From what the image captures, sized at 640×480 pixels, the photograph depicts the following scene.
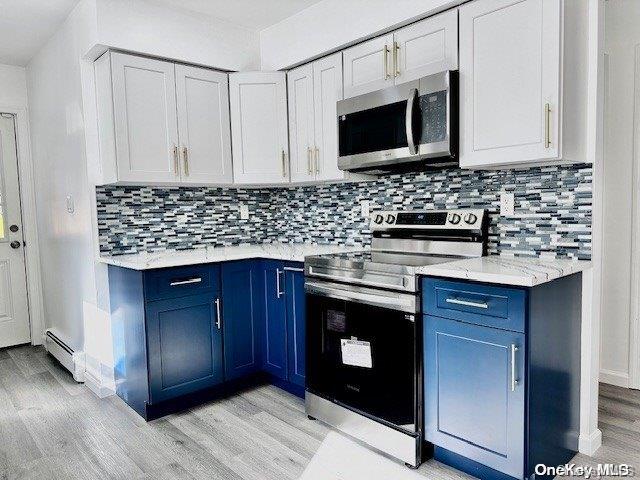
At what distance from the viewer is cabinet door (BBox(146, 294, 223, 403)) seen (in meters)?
2.60

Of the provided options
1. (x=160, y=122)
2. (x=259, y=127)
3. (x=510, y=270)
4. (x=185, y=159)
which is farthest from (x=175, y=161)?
(x=510, y=270)

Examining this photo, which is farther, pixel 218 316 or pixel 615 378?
pixel 615 378

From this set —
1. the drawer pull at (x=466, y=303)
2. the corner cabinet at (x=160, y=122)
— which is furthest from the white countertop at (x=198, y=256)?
the drawer pull at (x=466, y=303)

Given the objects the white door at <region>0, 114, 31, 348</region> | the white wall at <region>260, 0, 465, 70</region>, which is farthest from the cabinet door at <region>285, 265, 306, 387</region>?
the white door at <region>0, 114, 31, 348</region>

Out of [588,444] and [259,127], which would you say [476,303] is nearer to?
[588,444]

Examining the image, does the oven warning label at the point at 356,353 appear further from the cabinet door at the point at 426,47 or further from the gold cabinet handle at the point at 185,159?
the gold cabinet handle at the point at 185,159

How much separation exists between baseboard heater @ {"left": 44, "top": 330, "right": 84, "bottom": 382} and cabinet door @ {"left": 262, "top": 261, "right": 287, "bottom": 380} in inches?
52.9

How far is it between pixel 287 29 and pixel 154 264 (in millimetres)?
1847

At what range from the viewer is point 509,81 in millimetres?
2057

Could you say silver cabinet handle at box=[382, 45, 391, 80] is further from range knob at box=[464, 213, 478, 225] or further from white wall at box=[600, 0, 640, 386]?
white wall at box=[600, 0, 640, 386]

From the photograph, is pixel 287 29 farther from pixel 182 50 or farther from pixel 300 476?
pixel 300 476

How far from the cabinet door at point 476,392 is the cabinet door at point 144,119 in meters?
1.90

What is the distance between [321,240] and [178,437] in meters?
1.64

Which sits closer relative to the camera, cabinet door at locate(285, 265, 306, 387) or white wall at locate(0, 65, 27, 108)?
cabinet door at locate(285, 265, 306, 387)
